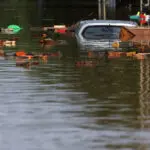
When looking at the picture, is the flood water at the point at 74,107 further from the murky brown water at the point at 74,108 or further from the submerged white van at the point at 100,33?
the submerged white van at the point at 100,33

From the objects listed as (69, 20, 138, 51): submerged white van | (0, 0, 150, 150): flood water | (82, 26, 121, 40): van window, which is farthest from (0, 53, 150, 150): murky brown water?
(82, 26, 121, 40): van window

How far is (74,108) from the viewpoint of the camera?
12.2 m

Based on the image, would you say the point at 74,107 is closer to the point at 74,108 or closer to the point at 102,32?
the point at 74,108

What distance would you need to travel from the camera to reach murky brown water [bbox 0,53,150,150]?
32.0 feet

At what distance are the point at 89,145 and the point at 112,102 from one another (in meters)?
3.47

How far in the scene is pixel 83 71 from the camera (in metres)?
17.8

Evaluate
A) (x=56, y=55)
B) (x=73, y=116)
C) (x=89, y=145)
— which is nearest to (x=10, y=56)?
(x=56, y=55)

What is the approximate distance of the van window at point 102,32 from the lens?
26047mm

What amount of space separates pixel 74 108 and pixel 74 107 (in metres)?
0.09

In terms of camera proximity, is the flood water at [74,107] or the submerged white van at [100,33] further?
the submerged white van at [100,33]

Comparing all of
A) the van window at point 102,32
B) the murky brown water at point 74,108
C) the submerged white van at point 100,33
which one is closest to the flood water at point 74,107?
the murky brown water at point 74,108

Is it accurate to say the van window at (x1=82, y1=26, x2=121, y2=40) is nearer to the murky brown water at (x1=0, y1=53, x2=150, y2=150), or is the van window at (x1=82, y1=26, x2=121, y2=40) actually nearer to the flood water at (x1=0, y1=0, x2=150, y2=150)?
the flood water at (x1=0, y1=0, x2=150, y2=150)

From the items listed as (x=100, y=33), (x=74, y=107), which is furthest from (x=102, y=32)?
(x=74, y=107)

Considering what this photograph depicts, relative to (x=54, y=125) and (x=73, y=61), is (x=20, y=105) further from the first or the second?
(x=73, y=61)
